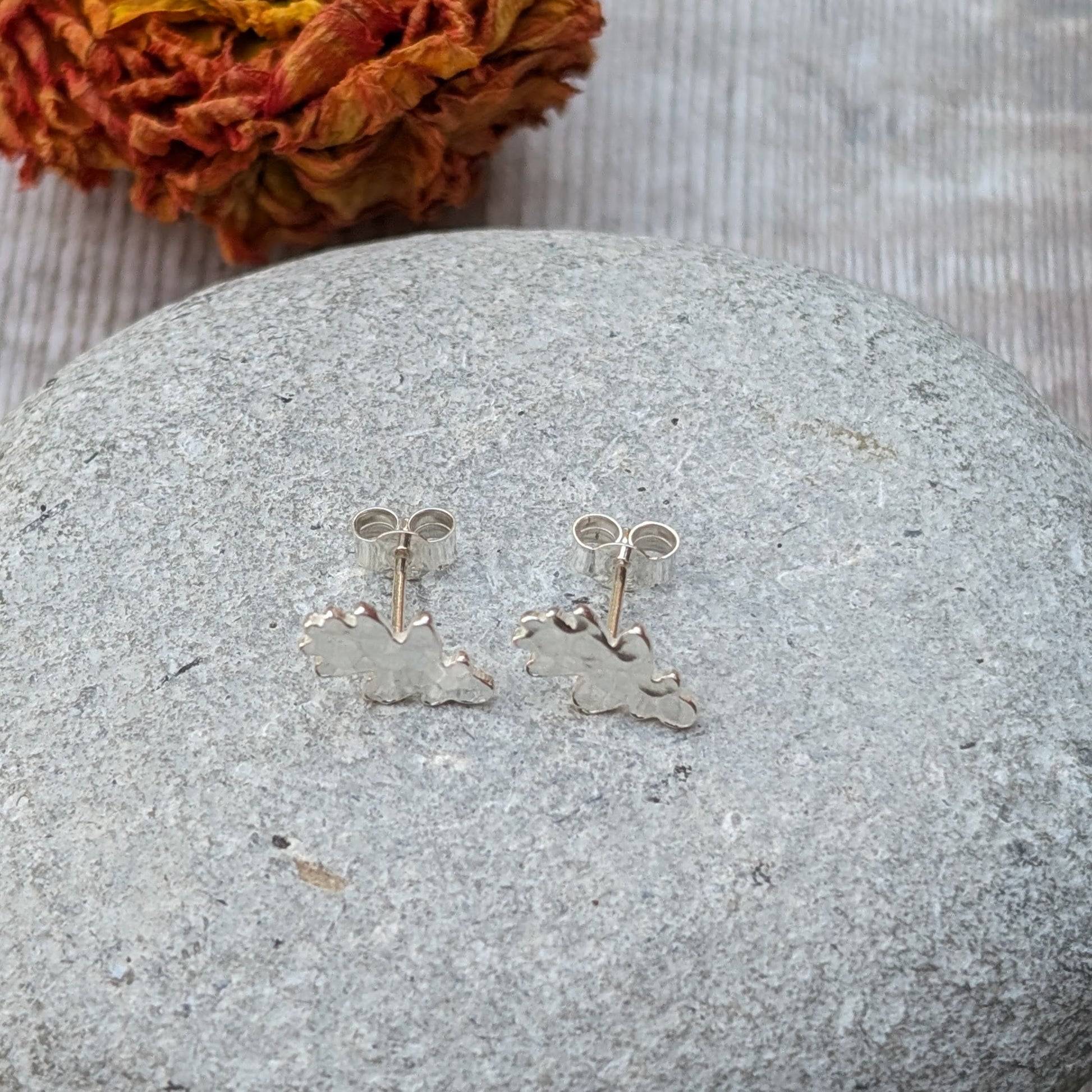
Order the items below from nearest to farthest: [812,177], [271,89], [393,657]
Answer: [393,657] < [271,89] < [812,177]

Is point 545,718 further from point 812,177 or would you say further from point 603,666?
point 812,177

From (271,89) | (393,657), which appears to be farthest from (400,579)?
(271,89)

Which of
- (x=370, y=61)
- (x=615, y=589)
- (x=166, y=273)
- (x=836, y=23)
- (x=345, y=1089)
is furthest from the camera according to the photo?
(x=836, y=23)

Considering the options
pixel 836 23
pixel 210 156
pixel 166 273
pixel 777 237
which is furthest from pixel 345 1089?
pixel 836 23

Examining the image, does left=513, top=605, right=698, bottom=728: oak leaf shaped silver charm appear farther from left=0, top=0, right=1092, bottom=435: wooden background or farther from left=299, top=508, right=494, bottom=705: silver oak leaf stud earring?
left=0, top=0, right=1092, bottom=435: wooden background

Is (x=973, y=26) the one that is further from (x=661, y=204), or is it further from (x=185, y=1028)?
(x=185, y=1028)

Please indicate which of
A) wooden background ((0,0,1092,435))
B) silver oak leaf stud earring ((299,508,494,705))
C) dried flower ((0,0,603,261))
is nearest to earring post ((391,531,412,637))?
silver oak leaf stud earring ((299,508,494,705))

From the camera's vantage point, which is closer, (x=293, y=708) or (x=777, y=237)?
(x=293, y=708)
